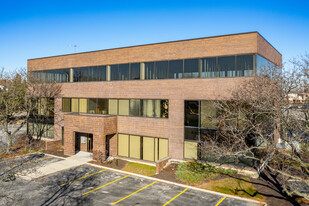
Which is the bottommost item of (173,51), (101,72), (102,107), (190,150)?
(190,150)

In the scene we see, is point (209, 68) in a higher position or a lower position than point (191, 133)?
higher

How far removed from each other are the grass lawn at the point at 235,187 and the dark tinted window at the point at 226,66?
28.4 feet

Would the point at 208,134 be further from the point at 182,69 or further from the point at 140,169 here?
the point at 140,169

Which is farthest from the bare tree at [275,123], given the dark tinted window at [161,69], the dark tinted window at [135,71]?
the dark tinted window at [135,71]

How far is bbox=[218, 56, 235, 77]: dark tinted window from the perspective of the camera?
1994 centimetres

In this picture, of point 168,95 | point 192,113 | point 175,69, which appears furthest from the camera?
point 168,95

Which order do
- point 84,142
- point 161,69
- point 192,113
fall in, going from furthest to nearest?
1. point 84,142
2. point 161,69
3. point 192,113

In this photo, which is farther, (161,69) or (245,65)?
(161,69)

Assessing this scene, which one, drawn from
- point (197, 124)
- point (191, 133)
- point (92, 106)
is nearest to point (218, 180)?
point (191, 133)

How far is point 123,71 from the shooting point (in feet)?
83.3

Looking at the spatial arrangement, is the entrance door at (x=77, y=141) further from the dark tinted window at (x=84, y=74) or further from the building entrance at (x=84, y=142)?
the dark tinted window at (x=84, y=74)

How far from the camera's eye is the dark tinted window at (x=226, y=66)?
785 inches

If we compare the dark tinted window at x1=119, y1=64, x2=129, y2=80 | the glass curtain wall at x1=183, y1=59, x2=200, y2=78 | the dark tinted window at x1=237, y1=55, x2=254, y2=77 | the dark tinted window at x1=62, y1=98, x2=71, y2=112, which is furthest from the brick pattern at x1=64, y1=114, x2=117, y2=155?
the dark tinted window at x1=237, y1=55, x2=254, y2=77

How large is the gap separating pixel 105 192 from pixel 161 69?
41.1ft
